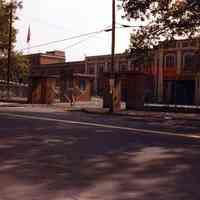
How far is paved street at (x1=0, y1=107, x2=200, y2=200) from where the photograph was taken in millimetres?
6160

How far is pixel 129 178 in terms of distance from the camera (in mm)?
6977

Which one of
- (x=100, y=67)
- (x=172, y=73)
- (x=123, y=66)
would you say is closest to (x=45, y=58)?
(x=100, y=67)

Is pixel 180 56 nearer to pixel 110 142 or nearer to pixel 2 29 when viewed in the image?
pixel 2 29

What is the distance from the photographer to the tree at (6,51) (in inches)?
1818

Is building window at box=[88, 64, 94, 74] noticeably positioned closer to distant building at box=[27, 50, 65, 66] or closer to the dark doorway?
distant building at box=[27, 50, 65, 66]

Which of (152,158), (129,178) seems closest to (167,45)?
(152,158)

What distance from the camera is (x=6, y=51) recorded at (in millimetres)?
50688

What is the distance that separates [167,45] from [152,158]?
18315 millimetres

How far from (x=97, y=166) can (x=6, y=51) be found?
4464cm

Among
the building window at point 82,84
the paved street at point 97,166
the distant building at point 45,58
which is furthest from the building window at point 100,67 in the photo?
the paved street at point 97,166

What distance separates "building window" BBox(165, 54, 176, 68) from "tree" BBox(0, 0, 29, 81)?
19111 millimetres

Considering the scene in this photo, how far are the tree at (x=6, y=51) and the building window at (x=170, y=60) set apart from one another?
1911 centimetres

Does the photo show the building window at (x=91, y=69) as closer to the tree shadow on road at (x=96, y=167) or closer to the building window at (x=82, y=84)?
the building window at (x=82, y=84)

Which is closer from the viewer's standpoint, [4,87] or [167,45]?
[167,45]
